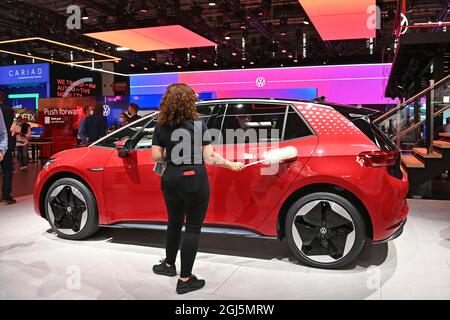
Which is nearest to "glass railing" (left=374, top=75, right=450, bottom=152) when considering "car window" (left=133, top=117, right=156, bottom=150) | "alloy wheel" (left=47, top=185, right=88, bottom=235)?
"car window" (left=133, top=117, right=156, bottom=150)

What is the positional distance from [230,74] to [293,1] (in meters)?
5.86

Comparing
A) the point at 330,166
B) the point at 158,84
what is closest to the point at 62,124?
the point at 158,84

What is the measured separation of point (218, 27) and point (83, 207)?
1263 cm

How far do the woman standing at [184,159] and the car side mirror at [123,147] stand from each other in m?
1.02

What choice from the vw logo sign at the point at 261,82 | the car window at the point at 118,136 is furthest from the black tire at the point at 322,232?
the vw logo sign at the point at 261,82

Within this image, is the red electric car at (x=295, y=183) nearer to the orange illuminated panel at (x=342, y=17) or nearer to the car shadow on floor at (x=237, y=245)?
the car shadow on floor at (x=237, y=245)

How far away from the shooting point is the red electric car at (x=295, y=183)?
3443 mm

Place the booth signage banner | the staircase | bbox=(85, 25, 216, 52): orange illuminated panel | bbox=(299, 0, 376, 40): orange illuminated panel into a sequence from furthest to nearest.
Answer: the booth signage banner < bbox=(85, 25, 216, 52): orange illuminated panel < bbox=(299, 0, 376, 40): orange illuminated panel < the staircase

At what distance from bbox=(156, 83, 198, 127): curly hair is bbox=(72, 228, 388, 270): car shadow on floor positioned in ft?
5.25

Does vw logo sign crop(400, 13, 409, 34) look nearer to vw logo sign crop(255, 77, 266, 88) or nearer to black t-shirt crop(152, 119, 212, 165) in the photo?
black t-shirt crop(152, 119, 212, 165)

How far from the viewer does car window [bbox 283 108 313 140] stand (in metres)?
3.67

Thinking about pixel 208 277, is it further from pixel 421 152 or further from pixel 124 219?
pixel 421 152
